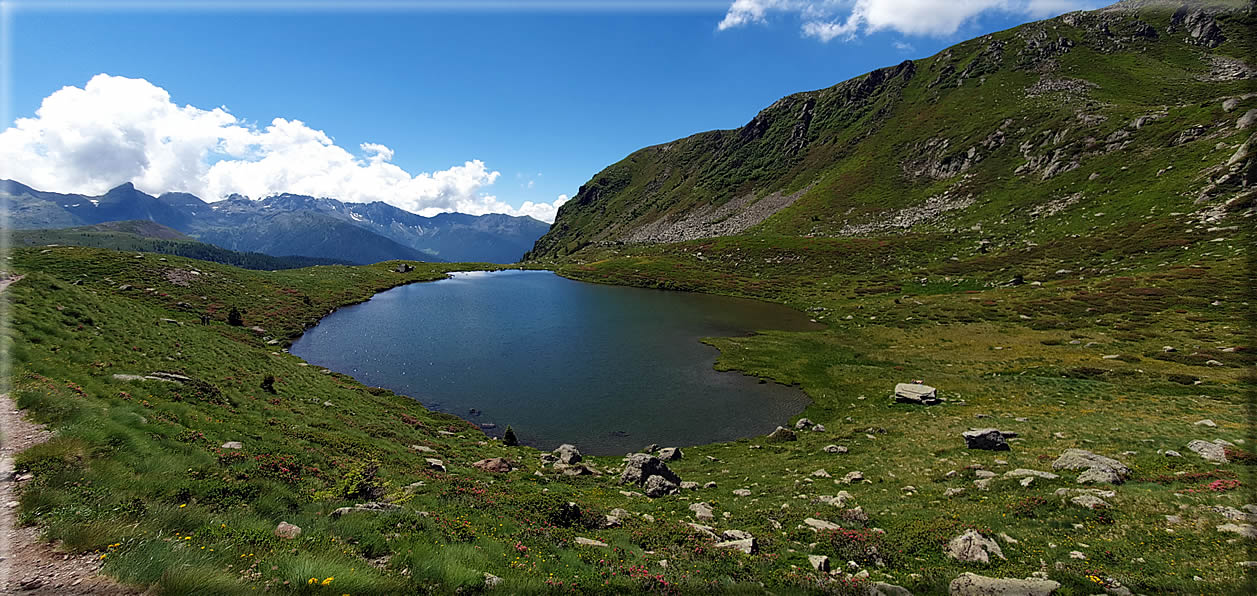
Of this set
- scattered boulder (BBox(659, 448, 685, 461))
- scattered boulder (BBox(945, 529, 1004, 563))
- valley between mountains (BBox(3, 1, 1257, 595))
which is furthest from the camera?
scattered boulder (BBox(659, 448, 685, 461))

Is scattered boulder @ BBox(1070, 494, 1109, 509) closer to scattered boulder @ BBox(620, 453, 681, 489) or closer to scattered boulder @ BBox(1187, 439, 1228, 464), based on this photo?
scattered boulder @ BBox(1187, 439, 1228, 464)

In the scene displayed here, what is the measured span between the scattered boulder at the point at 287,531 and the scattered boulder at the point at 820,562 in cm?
1413

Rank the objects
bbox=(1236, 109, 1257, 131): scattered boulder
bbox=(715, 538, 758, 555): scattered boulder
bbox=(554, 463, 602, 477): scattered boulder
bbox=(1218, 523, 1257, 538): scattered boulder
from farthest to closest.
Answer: bbox=(1236, 109, 1257, 131): scattered boulder → bbox=(554, 463, 602, 477): scattered boulder → bbox=(715, 538, 758, 555): scattered boulder → bbox=(1218, 523, 1257, 538): scattered boulder

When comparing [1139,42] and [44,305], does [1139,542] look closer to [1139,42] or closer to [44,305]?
[44,305]

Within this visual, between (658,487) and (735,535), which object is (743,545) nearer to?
(735,535)

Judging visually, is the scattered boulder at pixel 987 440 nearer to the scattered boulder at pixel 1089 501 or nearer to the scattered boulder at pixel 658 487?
the scattered boulder at pixel 1089 501

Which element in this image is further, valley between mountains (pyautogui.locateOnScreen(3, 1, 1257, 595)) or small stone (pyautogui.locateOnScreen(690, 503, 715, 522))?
small stone (pyautogui.locateOnScreen(690, 503, 715, 522))

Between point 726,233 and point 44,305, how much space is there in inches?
7481

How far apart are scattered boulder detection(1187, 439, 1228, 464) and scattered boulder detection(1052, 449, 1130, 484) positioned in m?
3.79

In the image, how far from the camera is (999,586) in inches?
426

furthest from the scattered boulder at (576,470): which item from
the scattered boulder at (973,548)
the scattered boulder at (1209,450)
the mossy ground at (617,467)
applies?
the scattered boulder at (1209,450)

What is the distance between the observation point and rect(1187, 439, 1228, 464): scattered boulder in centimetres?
1828

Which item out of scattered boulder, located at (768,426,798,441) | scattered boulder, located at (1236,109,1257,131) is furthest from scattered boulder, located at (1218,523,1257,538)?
scattered boulder, located at (1236,109,1257,131)

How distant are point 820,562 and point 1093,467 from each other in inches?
564
